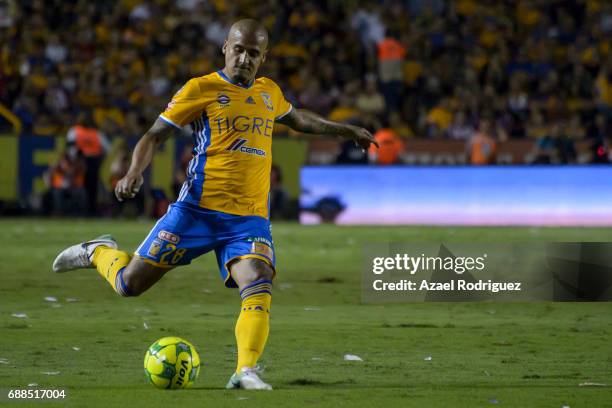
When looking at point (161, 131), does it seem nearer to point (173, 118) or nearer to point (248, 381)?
point (173, 118)

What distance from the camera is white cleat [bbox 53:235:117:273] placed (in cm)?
903

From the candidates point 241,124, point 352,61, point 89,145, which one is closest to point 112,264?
point 241,124

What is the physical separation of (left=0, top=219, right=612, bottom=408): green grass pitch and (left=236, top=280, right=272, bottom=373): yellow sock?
0.27 meters

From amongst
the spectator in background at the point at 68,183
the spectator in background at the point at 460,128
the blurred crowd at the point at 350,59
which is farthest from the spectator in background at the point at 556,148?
the spectator in background at the point at 68,183

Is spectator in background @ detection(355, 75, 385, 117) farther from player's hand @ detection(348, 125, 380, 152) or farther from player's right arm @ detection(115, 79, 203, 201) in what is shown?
player's right arm @ detection(115, 79, 203, 201)

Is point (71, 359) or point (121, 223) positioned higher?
point (121, 223)

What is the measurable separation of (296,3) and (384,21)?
7.29 feet

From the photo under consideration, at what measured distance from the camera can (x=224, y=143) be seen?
7969mm

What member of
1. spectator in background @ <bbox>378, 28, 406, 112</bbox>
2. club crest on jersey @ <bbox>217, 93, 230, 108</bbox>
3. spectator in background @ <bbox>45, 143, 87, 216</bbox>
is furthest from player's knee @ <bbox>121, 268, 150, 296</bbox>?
spectator in background @ <bbox>378, 28, 406, 112</bbox>

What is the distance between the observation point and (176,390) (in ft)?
24.4

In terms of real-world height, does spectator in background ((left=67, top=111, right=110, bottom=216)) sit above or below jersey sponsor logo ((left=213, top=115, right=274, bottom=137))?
above

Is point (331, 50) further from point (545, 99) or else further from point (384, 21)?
point (545, 99)

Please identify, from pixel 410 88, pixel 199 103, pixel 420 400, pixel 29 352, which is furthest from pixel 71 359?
pixel 410 88

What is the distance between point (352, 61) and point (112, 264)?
20648 millimetres
